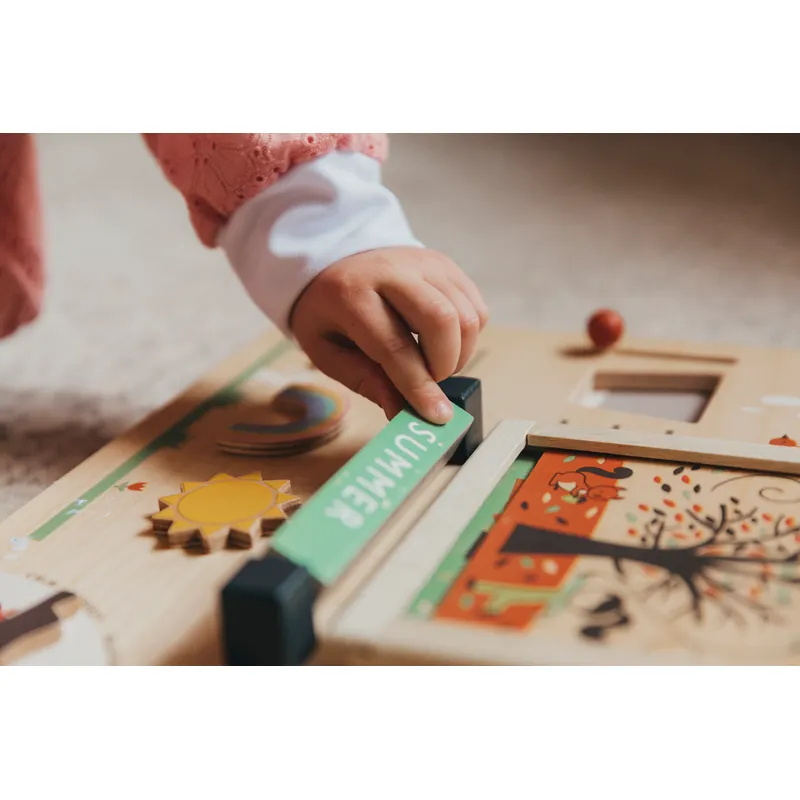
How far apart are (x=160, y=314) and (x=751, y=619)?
815 millimetres

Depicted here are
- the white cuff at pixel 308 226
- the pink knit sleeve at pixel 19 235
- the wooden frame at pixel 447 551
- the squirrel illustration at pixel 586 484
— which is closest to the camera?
the wooden frame at pixel 447 551

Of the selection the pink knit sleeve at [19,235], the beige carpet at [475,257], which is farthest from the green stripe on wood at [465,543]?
the pink knit sleeve at [19,235]

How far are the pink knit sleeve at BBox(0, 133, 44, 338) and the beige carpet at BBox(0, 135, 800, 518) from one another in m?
0.08

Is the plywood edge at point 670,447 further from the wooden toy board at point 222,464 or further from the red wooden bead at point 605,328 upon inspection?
the red wooden bead at point 605,328

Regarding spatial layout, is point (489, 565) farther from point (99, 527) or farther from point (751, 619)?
point (99, 527)

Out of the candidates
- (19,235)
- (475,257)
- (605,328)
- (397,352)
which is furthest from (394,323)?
(475,257)

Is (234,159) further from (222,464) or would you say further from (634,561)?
(634,561)

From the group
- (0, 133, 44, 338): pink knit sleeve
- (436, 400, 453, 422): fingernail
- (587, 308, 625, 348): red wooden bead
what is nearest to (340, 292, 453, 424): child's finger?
(436, 400, 453, 422): fingernail

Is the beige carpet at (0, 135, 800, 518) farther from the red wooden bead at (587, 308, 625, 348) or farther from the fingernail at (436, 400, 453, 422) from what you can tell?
the fingernail at (436, 400, 453, 422)

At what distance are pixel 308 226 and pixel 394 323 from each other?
0.39ft

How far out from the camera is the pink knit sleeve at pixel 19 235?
886 millimetres

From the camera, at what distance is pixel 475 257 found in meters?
1.34

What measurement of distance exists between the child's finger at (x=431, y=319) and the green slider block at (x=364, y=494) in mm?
33

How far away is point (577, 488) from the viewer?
630mm
